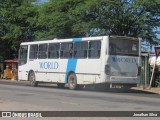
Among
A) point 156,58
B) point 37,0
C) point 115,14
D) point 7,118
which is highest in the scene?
point 37,0

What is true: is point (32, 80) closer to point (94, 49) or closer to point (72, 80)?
point (72, 80)

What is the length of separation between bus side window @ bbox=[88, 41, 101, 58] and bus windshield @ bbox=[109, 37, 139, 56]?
75 cm

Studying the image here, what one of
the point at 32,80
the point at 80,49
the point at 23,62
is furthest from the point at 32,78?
the point at 80,49

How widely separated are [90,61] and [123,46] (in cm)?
209

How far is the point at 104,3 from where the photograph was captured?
35.8m

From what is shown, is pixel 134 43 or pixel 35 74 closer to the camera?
pixel 134 43

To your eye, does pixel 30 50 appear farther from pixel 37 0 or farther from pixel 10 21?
pixel 37 0

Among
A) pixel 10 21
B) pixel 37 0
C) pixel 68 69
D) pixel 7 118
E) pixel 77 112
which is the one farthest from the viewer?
pixel 37 0

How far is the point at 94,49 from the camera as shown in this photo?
26438 mm

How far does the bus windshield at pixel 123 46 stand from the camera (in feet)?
84.5

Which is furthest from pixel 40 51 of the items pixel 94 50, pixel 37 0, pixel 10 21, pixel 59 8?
pixel 37 0

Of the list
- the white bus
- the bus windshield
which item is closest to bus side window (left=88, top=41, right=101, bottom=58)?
the white bus

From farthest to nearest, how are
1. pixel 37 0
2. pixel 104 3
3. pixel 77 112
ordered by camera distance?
pixel 37 0 → pixel 104 3 → pixel 77 112

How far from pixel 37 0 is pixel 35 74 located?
80.0 ft
